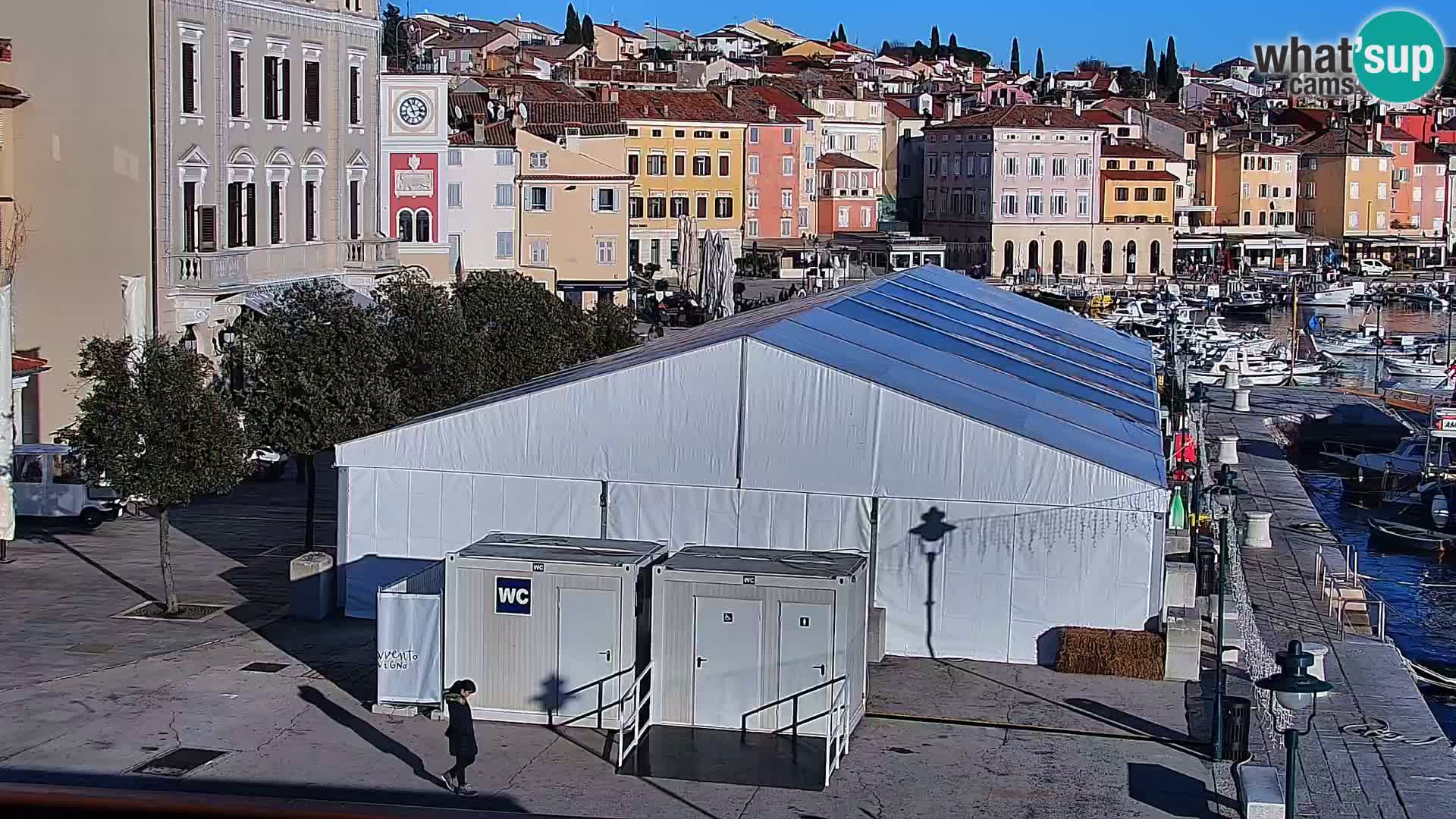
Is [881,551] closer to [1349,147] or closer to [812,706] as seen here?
[812,706]

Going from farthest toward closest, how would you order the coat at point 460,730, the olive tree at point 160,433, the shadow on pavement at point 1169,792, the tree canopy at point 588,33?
the tree canopy at point 588,33
the olive tree at point 160,433
the shadow on pavement at point 1169,792
the coat at point 460,730

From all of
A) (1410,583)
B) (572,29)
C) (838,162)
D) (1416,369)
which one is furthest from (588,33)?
(1410,583)

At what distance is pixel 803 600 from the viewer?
14.4 m

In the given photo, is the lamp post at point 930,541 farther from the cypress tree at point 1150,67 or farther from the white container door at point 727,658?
the cypress tree at point 1150,67

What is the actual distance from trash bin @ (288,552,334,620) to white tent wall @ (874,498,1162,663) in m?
5.67

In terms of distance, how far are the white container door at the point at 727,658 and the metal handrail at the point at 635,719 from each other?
0.44 meters

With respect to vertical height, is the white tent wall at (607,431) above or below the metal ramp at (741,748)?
above

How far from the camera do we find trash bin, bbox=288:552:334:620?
18.8 metres

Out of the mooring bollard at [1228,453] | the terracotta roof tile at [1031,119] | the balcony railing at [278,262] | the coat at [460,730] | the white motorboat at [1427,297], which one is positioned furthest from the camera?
the terracotta roof tile at [1031,119]

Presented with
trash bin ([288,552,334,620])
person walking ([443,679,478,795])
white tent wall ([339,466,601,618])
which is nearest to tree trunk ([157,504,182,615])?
trash bin ([288,552,334,620])

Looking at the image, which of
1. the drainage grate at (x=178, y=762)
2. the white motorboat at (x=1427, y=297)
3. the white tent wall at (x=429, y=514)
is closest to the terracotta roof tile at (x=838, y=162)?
the white motorboat at (x=1427, y=297)

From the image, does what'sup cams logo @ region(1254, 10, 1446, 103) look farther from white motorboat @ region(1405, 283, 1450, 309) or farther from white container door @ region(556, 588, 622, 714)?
white container door @ region(556, 588, 622, 714)

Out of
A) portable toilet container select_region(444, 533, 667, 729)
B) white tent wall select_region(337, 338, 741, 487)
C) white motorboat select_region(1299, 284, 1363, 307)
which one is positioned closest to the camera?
portable toilet container select_region(444, 533, 667, 729)

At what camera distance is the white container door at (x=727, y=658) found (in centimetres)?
1462
